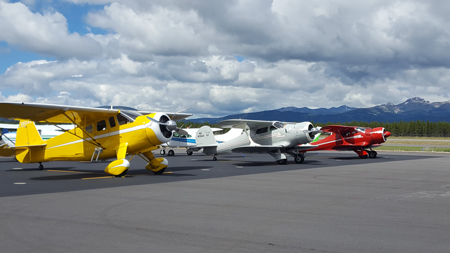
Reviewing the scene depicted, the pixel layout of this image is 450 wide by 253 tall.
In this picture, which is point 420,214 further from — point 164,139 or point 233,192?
point 164,139

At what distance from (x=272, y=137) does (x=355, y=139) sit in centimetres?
935

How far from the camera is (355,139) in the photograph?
28.6 meters

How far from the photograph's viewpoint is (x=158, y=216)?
679 cm

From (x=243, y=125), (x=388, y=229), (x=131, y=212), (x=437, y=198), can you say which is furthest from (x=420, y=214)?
(x=243, y=125)

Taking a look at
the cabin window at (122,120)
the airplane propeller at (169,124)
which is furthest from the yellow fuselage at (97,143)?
the airplane propeller at (169,124)

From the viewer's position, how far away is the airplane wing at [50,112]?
1262cm

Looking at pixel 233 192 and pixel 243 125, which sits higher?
pixel 243 125

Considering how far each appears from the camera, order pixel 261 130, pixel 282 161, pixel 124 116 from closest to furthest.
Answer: pixel 124 116, pixel 282 161, pixel 261 130

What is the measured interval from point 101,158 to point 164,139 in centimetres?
Answer: 284

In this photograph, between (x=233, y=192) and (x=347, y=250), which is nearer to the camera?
(x=347, y=250)

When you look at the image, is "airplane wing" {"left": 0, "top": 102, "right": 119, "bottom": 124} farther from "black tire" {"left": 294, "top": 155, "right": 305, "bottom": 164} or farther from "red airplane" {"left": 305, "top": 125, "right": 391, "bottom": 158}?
"red airplane" {"left": 305, "top": 125, "right": 391, "bottom": 158}

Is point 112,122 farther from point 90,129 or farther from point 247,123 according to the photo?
point 247,123

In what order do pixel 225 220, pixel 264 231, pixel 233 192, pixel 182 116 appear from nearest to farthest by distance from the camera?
pixel 264 231 → pixel 225 220 → pixel 233 192 → pixel 182 116

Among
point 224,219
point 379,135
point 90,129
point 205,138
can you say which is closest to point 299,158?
point 205,138
